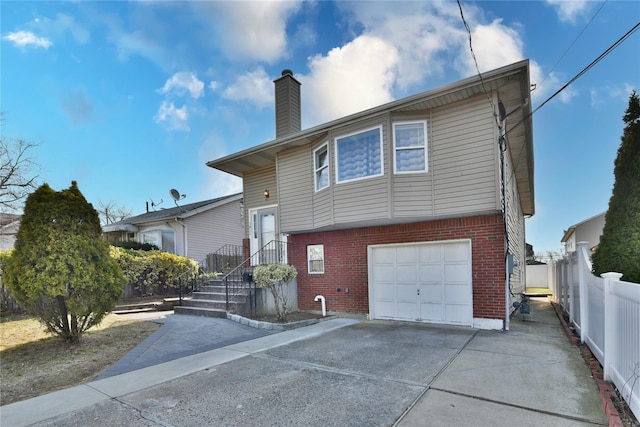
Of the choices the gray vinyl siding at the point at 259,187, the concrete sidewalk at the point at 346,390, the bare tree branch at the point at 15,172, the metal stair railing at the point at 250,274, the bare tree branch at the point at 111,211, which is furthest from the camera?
the bare tree branch at the point at 111,211

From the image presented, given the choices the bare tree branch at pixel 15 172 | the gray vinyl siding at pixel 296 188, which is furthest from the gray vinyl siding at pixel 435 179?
the bare tree branch at pixel 15 172

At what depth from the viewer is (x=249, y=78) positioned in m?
12.7

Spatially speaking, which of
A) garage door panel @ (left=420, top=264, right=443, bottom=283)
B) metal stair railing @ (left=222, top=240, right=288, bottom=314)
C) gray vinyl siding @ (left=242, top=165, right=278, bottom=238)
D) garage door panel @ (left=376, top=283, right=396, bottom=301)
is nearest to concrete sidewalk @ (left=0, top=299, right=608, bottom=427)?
garage door panel @ (left=420, top=264, right=443, bottom=283)

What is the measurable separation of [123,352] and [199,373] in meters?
2.22

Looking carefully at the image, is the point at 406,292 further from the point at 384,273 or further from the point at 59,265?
the point at 59,265

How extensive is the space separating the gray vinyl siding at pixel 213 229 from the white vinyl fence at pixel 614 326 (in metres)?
16.6

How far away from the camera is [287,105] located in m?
11.7

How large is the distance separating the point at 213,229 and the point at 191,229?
1.38 m

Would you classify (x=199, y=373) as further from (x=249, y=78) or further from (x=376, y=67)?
(x=249, y=78)

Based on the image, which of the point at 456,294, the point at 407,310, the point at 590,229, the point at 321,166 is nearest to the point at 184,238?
the point at 321,166

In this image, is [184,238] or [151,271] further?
[184,238]

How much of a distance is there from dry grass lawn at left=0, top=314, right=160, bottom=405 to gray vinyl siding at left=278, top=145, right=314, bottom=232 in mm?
4712

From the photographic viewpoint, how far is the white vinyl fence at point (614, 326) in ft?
10.2

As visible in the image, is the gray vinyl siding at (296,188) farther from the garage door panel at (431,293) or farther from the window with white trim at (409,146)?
the garage door panel at (431,293)
